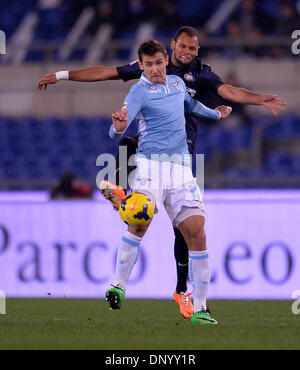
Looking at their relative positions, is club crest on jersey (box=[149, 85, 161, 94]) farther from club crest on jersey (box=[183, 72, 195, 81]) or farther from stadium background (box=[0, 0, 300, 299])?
stadium background (box=[0, 0, 300, 299])

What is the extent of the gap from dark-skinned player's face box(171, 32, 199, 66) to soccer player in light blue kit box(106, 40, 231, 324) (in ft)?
1.76

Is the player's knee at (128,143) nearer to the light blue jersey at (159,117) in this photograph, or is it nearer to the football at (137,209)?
the light blue jersey at (159,117)

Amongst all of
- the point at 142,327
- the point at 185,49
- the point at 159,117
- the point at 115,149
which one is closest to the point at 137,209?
the point at 159,117

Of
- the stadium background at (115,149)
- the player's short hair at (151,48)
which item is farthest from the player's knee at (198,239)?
the stadium background at (115,149)

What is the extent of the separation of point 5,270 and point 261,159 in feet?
17.7

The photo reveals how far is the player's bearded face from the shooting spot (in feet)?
24.0

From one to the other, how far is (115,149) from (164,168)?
8343 millimetres

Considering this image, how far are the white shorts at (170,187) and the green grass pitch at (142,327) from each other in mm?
872

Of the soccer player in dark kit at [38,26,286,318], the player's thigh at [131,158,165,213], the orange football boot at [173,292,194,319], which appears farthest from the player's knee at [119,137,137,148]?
the orange football boot at [173,292,194,319]

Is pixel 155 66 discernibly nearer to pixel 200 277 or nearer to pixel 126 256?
pixel 126 256

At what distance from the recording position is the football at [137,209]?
7.13 m
